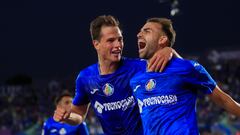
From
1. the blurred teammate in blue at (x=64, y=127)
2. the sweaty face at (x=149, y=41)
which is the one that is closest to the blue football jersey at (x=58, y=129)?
the blurred teammate in blue at (x=64, y=127)

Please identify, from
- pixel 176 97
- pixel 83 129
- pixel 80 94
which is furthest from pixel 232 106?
pixel 83 129

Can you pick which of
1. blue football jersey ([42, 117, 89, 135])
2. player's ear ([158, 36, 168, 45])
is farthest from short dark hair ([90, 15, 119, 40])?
blue football jersey ([42, 117, 89, 135])

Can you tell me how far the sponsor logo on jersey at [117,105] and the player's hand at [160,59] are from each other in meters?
0.61

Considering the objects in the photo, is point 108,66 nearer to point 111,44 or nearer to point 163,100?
point 111,44

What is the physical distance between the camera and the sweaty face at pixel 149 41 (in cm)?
380

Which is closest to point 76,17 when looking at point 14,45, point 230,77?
point 14,45

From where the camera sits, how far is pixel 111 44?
173 inches

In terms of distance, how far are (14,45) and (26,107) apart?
312 cm

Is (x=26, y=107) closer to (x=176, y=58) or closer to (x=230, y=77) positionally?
Result: (x=230, y=77)

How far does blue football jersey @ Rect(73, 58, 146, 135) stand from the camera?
437 centimetres

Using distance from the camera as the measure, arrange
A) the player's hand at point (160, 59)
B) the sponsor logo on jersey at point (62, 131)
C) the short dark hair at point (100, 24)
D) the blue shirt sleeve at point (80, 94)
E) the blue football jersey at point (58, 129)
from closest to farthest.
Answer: the player's hand at point (160, 59), the short dark hair at point (100, 24), the blue shirt sleeve at point (80, 94), the blue football jersey at point (58, 129), the sponsor logo on jersey at point (62, 131)

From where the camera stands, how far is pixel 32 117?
18.5m

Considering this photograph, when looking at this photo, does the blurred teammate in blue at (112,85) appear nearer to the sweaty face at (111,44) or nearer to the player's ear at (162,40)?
the sweaty face at (111,44)

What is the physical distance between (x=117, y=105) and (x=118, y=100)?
43 mm
